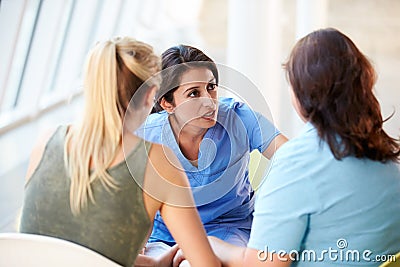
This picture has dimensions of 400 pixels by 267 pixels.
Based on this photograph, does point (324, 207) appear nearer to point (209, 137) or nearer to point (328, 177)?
point (328, 177)

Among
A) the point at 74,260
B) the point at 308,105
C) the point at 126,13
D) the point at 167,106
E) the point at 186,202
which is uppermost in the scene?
the point at 308,105

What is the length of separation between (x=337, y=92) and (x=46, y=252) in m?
0.67

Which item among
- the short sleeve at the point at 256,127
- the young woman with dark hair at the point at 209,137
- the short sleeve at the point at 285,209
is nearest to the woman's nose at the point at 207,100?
the young woman with dark hair at the point at 209,137

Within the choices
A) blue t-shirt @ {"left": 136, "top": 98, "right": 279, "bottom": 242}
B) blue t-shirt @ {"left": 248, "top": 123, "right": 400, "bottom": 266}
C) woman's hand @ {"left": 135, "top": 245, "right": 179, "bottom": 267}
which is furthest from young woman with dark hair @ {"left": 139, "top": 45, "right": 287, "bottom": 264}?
blue t-shirt @ {"left": 248, "top": 123, "right": 400, "bottom": 266}

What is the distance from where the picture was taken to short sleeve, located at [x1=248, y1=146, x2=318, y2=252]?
4.96 ft

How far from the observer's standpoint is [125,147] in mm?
1523

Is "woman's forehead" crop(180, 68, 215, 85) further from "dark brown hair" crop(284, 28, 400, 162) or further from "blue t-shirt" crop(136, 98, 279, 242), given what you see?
"dark brown hair" crop(284, 28, 400, 162)

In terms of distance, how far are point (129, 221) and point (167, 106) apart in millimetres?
295

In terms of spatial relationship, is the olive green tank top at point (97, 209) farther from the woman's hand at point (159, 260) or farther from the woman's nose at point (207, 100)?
the woman's nose at point (207, 100)

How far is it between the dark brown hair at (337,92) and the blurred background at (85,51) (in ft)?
0.63

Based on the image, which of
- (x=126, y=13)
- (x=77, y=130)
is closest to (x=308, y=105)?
(x=77, y=130)

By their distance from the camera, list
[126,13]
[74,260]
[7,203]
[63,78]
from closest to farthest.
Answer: [74,260] → [7,203] → [63,78] → [126,13]

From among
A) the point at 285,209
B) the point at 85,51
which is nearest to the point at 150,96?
the point at 285,209

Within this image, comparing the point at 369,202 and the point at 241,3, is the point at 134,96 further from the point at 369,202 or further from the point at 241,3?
the point at 241,3
